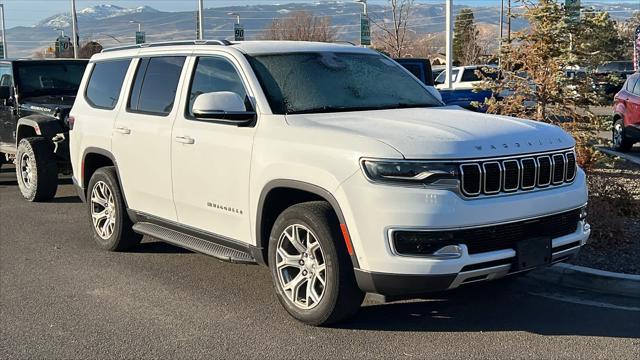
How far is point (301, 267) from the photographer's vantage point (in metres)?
4.98

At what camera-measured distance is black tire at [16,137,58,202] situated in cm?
1006

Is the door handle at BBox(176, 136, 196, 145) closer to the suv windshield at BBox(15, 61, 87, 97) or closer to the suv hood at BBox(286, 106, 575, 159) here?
the suv hood at BBox(286, 106, 575, 159)

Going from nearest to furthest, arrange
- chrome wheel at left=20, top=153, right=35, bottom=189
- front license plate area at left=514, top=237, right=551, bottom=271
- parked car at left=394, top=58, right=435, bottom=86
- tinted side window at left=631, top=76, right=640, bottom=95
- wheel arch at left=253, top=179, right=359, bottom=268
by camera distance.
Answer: front license plate area at left=514, top=237, right=551, bottom=271 → wheel arch at left=253, top=179, right=359, bottom=268 → chrome wheel at left=20, top=153, right=35, bottom=189 → tinted side window at left=631, top=76, right=640, bottom=95 → parked car at left=394, top=58, right=435, bottom=86

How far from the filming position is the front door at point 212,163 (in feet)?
17.4

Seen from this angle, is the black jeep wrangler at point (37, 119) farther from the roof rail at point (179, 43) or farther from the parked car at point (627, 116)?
the parked car at point (627, 116)

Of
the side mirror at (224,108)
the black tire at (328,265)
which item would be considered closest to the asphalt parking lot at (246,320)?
the black tire at (328,265)

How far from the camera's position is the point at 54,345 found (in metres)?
4.80

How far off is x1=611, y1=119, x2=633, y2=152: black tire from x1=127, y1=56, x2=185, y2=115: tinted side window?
11.0m

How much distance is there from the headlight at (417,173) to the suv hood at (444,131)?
53 mm

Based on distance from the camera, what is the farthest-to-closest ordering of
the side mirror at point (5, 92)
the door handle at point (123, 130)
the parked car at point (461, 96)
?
the parked car at point (461, 96)
the side mirror at point (5, 92)
the door handle at point (123, 130)

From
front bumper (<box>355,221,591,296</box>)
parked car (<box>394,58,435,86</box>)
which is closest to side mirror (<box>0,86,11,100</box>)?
parked car (<box>394,58,435,86</box>)

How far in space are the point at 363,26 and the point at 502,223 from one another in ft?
82.1

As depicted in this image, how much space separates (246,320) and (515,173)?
213cm

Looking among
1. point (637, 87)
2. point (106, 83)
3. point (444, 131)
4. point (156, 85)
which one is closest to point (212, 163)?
point (156, 85)
